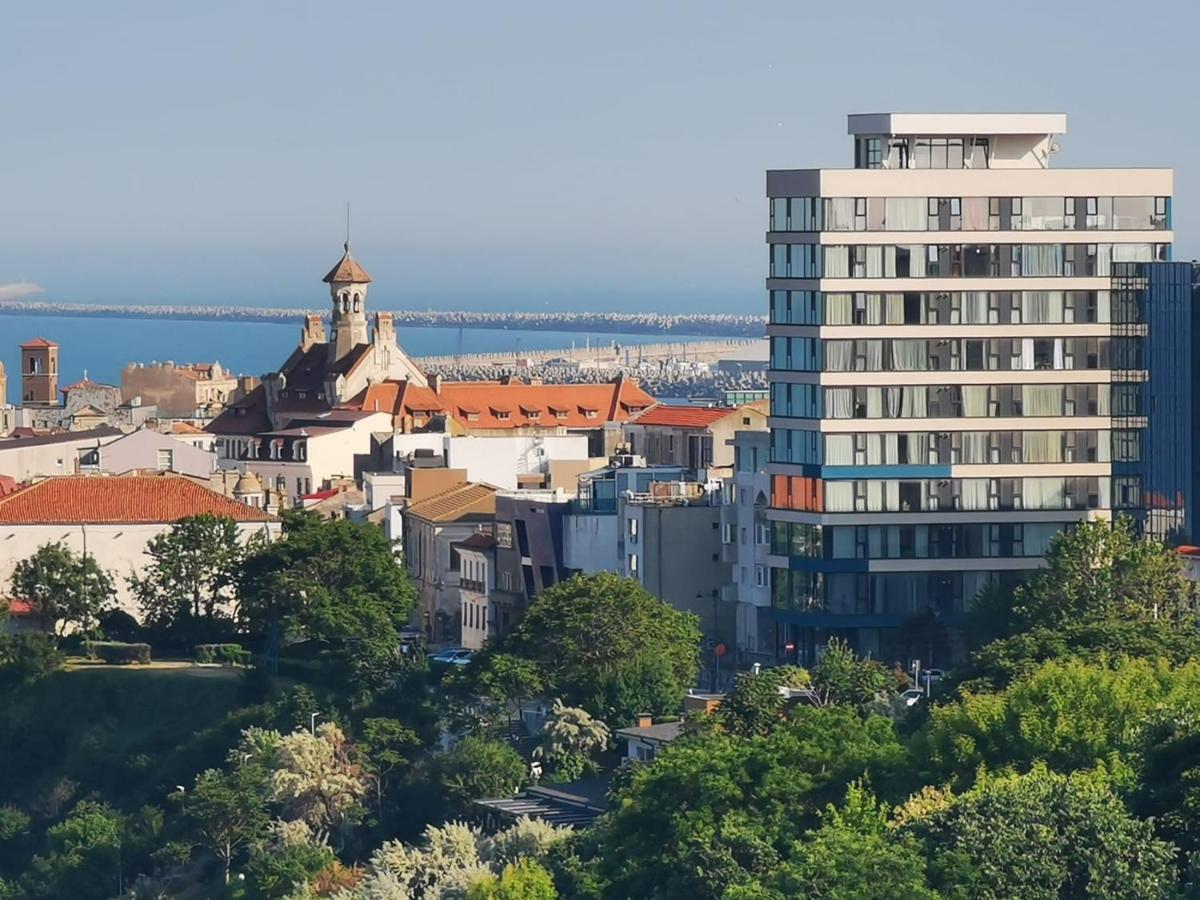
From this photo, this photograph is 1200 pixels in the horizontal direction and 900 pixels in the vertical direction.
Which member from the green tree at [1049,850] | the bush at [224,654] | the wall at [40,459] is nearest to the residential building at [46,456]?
the wall at [40,459]

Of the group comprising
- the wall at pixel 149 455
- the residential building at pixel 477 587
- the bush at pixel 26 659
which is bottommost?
the bush at pixel 26 659

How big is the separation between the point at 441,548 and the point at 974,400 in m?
24.6

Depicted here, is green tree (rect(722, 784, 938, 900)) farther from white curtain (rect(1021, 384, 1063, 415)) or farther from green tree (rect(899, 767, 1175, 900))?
white curtain (rect(1021, 384, 1063, 415))

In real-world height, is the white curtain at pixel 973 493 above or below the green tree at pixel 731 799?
above

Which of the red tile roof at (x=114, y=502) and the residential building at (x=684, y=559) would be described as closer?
the residential building at (x=684, y=559)

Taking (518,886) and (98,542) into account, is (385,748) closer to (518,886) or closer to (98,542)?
(518,886)

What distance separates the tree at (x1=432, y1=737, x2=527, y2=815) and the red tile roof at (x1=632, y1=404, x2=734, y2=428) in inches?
1558

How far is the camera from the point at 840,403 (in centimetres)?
9688

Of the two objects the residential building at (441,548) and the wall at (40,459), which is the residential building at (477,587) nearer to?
the residential building at (441,548)

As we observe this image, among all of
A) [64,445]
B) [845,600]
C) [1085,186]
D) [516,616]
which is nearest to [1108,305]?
[1085,186]

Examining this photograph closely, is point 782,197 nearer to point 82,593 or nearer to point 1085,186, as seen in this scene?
point 1085,186

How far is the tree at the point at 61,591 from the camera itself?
11100 centimetres

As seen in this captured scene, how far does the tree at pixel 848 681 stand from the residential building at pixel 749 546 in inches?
427

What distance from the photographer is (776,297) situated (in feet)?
324
